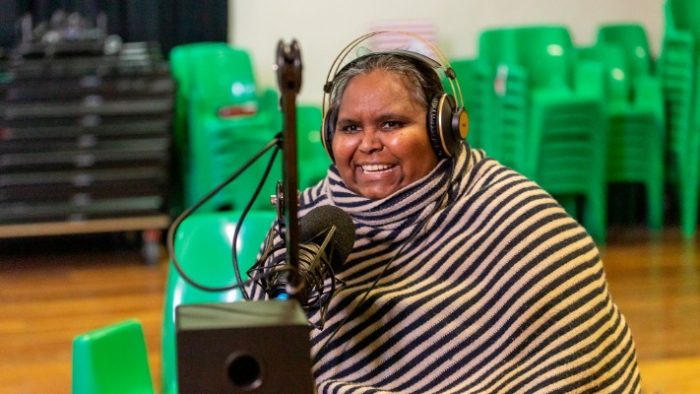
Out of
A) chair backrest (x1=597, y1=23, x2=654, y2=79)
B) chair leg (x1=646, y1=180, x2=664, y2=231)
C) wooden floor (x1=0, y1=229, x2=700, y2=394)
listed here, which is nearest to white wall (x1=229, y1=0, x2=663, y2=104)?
chair backrest (x1=597, y1=23, x2=654, y2=79)

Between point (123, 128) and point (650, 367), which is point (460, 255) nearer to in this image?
point (650, 367)

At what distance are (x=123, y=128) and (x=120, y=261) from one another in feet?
1.90

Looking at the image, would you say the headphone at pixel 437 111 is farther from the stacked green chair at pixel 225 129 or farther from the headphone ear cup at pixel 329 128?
the stacked green chair at pixel 225 129

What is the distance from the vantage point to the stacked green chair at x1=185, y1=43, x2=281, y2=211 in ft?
14.4

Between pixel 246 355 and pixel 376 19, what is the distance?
168 inches

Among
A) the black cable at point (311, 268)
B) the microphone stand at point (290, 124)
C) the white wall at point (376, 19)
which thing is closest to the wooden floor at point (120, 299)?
the white wall at point (376, 19)

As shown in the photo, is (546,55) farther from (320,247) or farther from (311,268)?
(311,268)

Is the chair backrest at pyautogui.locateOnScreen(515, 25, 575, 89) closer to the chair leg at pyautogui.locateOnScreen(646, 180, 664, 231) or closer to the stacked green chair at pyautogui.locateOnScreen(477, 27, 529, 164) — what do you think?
the stacked green chair at pyautogui.locateOnScreen(477, 27, 529, 164)

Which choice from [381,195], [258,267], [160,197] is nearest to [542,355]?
[381,195]

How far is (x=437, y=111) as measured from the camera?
157cm

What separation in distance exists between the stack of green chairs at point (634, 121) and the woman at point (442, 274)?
3.19 metres

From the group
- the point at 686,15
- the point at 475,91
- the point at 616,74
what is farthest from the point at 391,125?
the point at 686,15

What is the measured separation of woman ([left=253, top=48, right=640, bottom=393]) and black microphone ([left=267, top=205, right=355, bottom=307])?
0.11 metres

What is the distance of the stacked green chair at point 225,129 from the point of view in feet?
14.4
